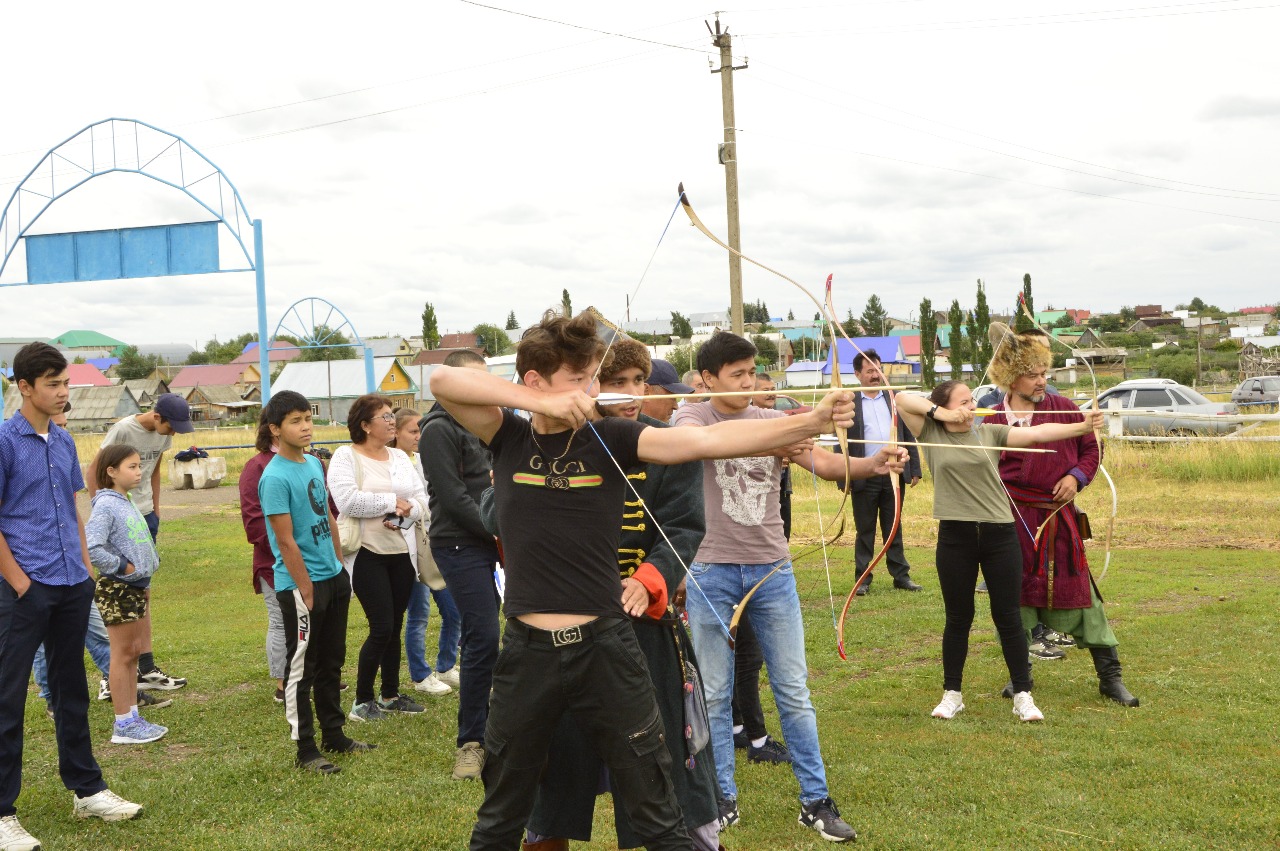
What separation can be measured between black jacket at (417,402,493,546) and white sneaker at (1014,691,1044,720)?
3055 mm

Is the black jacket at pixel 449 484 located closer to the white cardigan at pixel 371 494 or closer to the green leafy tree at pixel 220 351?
the white cardigan at pixel 371 494

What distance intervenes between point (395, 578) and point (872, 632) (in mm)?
3746

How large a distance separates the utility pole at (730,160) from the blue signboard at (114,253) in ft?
25.4

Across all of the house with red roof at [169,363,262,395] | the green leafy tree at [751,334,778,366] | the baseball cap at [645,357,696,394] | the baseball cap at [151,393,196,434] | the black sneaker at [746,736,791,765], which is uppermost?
the house with red roof at [169,363,262,395]

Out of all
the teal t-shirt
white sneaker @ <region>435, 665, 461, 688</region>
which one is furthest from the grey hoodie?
white sneaker @ <region>435, 665, 461, 688</region>

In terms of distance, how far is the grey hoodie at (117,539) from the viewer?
19.0ft

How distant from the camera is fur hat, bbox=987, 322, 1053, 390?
19.7 ft

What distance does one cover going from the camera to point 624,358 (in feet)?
13.2

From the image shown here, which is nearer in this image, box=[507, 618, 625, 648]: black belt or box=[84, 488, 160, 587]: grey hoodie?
box=[507, 618, 625, 648]: black belt

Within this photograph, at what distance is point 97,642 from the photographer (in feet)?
22.1

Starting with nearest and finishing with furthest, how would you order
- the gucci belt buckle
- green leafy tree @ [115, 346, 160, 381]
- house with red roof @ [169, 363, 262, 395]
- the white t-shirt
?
the gucci belt buckle
the white t-shirt
house with red roof @ [169, 363, 262, 395]
green leafy tree @ [115, 346, 160, 381]

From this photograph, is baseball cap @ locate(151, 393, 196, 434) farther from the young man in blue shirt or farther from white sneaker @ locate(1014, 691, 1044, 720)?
white sneaker @ locate(1014, 691, 1044, 720)

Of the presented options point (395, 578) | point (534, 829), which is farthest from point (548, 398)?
point (395, 578)

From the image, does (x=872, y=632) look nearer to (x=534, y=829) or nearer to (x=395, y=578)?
(x=395, y=578)
